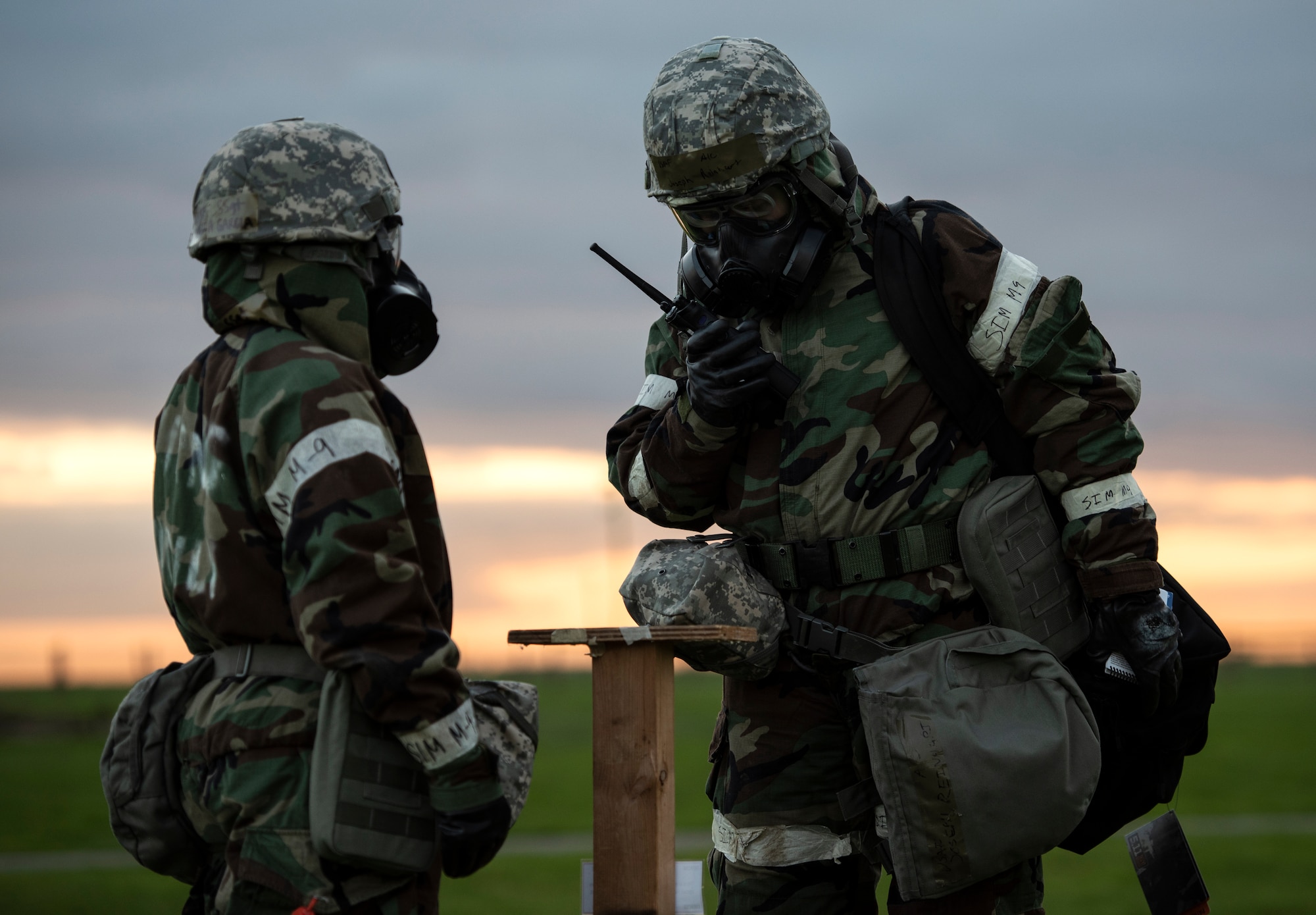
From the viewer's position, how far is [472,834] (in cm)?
268

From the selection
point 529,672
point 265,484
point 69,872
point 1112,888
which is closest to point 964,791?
point 265,484

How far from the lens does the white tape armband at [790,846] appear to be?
135 inches

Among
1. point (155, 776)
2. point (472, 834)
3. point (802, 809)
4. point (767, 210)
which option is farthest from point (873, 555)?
point (155, 776)

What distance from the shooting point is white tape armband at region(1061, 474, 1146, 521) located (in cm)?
342

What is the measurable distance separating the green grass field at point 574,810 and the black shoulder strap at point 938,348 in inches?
200

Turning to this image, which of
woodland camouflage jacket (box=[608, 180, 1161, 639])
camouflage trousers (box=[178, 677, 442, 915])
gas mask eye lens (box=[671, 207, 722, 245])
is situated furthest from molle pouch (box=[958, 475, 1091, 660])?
camouflage trousers (box=[178, 677, 442, 915])

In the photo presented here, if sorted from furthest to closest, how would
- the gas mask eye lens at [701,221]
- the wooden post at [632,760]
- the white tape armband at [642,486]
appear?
the white tape armband at [642,486], the gas mask eye lens at [701,221], the wooden post at [632,760]

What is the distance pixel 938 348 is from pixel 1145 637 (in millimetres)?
879

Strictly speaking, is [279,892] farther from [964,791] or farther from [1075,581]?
[1075,581]

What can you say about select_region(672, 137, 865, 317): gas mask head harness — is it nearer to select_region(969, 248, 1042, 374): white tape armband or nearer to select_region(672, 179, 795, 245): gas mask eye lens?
select_region(672, 179, 795, 245): gas mask eye lens

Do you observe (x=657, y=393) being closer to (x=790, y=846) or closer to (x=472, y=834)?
(x=790, y=846)

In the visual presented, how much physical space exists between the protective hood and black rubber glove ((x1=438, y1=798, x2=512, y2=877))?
998mm

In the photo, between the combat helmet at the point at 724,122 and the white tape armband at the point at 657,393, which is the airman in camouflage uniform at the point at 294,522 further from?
the white tape armband at the point at 657,393

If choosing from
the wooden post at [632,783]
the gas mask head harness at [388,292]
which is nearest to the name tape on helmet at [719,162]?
the gas mask head harness at [388,292]
